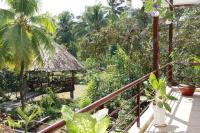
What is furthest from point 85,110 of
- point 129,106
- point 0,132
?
point 129,106

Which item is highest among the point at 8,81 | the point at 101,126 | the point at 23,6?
the point at 23,6

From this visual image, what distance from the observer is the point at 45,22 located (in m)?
15.9

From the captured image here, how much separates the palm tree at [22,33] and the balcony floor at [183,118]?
9.45 m

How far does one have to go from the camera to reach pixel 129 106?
948 cm

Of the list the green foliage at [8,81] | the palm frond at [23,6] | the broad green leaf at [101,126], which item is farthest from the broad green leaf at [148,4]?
the green foliage at [8,81]

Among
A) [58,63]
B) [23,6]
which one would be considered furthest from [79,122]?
[58,63]

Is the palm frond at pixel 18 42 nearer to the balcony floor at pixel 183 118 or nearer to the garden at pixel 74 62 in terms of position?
the garden at pixel 74 62

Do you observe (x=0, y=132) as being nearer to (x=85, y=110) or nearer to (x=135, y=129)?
(x=135, y=129)

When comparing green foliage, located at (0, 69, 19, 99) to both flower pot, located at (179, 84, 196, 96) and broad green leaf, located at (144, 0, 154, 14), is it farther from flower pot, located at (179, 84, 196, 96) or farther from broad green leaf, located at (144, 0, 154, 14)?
broad green leaf, located at (144, 0, 154, 14)

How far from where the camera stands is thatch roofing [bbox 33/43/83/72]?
18958 mm

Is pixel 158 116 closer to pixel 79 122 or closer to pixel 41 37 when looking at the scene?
pixel 79 122

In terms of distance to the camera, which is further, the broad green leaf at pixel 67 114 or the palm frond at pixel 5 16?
the palm frond at pixel 5 16

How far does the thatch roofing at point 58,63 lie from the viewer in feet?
62.2

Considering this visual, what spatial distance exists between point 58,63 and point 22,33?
4938 mm
